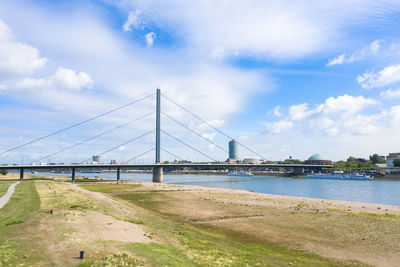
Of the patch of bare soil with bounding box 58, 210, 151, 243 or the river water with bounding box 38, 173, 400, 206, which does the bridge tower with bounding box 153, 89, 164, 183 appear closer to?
the river water with bounding box 38, 173, 400, 206

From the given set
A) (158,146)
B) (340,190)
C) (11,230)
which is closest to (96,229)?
(11,230)

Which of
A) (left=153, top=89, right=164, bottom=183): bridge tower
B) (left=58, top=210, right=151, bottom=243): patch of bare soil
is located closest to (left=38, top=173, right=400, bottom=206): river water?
(left=153, top=89, right=164, bottom=183): bridge tower

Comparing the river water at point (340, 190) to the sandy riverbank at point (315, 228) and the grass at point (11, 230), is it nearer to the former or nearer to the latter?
the sandy riverbank at point (315, 228)

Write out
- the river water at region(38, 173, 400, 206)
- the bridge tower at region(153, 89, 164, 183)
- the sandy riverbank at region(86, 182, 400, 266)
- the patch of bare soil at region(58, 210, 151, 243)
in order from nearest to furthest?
1. the patch of bare soil at region(58, 210, 151, 243)
2. the sandy riverbank at region(86, 182, 400, 266)
3. the river water at region(38, 173, 400, 206)
4. the bridge tower at region(153, 89, 164, 183)

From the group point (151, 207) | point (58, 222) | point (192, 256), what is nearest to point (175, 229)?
point (192, 256)

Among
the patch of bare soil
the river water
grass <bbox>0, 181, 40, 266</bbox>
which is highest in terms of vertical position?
grass <bbox>0, 181, 40, 266</bbox>

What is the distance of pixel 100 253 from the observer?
634 inches

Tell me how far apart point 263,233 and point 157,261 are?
588 inches

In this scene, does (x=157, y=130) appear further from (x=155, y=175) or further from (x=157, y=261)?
(x=157, y=261)

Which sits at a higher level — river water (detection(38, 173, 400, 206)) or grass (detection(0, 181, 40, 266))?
grass (detection(0, 181, 40, 266))

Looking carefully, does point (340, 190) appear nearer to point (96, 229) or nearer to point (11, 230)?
point (96, 229)

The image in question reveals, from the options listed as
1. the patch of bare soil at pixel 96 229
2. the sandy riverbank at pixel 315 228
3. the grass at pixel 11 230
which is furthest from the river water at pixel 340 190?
the grass at pixel 11 230

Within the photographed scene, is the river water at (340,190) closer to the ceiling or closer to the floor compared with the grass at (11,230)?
closer to the floor

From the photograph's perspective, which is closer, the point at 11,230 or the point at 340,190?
the point at 11,230
